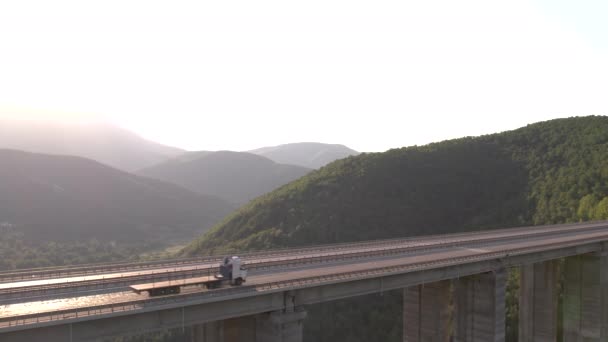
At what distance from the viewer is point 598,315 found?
56.0 meters

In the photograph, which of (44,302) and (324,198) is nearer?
(44,302)

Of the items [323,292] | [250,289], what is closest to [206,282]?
[250,289]

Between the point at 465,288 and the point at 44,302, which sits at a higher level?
the point at 44,302

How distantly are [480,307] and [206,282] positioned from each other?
92.6 ft

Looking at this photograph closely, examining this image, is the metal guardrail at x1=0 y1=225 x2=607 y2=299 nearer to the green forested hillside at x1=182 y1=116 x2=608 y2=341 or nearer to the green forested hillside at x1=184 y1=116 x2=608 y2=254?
the green forested hillside at x1=182 y1=116 x2=608 y2=341

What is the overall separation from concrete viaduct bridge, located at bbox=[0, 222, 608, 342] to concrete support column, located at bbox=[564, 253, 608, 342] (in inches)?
4.8

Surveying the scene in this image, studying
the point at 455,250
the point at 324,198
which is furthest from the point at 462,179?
the point at 455,250

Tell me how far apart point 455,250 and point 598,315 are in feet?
84.9

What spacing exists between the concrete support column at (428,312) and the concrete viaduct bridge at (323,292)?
0.10 m

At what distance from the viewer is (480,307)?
41812 mm

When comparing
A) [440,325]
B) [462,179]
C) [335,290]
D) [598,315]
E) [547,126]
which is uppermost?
[547,126]

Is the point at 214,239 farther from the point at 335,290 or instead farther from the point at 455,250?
the point at 335,290

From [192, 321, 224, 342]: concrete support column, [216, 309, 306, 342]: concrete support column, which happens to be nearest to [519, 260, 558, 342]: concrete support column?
[216, 309, 306, 342]: concrete support column

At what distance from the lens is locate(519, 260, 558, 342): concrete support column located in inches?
2109
